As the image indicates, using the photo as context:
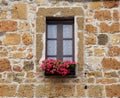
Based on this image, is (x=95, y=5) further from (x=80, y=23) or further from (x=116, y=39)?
(x=116, y=39)

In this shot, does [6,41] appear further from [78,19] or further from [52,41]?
[78,19]

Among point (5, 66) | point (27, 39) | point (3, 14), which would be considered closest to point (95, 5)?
point (27, 39)

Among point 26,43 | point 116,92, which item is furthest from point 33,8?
point 116,92

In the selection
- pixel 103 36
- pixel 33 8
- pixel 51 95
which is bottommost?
pixel 51 95

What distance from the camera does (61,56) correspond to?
30.0ft

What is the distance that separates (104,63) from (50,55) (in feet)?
3.61

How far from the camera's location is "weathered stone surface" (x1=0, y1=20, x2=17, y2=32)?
359 inches

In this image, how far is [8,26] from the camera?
9125mm

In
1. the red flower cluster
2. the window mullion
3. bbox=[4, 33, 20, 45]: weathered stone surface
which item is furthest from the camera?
the window mullion

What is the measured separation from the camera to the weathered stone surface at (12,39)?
905 centimetres

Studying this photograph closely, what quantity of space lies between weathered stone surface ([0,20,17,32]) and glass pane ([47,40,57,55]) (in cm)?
76

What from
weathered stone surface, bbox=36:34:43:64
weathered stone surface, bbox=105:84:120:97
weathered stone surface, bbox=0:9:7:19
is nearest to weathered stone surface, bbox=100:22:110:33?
weathered stone surface, bbox=105:84:120:97

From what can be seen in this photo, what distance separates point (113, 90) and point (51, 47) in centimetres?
152

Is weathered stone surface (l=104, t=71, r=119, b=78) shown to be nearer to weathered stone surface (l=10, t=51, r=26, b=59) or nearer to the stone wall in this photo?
the stone wall
